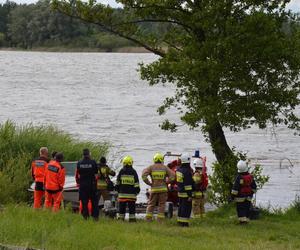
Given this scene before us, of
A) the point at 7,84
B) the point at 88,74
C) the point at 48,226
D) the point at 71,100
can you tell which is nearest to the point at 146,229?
the point at 48,226

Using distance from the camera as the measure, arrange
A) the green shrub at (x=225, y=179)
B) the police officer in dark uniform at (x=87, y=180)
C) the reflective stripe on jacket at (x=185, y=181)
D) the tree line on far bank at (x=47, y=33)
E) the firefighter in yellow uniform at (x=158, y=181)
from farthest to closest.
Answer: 1. the tree line on far bank at (x=47, y=33)
2. the green shrub at (x=225, y=179)
3. the firefighter in yellow uniform at (x=158, y=181)
4. the reflective stripe on jacket at (x=185, y=181)
5. the police officer in dark uniform at (x=87, y=180)

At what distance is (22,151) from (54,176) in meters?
5.62

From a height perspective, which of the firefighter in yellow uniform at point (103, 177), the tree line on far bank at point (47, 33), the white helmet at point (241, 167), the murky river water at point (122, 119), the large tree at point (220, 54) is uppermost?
the tree line on far bank at point (47, 33)

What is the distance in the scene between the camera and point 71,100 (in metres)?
62.2

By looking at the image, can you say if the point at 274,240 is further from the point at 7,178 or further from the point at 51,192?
the point at 7,178

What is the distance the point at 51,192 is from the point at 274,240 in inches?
202

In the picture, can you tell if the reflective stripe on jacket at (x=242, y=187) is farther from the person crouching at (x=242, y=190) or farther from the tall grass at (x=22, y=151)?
the tall grass at (x=22, y=151)

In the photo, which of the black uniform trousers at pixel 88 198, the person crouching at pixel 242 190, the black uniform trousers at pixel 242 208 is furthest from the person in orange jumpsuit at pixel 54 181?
the black uniform trousers at pixel 242 208

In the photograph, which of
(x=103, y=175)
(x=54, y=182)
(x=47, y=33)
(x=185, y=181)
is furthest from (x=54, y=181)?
(x=47, y=33)

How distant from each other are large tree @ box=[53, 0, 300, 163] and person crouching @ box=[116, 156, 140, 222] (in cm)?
233

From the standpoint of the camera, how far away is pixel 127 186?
15.8 metres

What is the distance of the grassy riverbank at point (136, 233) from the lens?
1081 centimetres

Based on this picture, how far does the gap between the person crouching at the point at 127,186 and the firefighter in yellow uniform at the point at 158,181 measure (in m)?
0.25

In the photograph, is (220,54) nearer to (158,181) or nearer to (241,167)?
(241,167)
